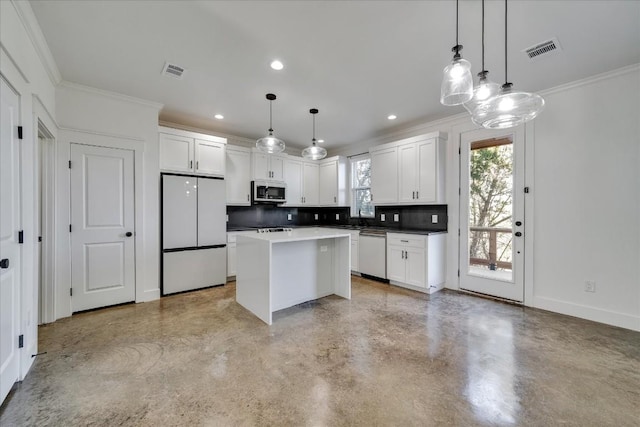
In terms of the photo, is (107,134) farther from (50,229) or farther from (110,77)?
(50,229)

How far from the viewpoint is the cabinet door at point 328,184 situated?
5656mm

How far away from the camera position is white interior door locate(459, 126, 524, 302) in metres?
Answer: 3.45

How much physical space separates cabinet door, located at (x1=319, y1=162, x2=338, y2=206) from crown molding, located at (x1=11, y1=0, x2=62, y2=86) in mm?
4252

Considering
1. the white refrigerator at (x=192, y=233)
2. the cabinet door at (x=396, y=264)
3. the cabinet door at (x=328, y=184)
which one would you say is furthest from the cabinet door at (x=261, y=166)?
the cabinet door at (x=396, y=264)

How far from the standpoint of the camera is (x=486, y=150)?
3770 millimetres

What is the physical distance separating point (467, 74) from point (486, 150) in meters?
2.59

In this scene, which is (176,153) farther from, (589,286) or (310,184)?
(589,286)

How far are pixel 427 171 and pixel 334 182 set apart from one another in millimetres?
2078

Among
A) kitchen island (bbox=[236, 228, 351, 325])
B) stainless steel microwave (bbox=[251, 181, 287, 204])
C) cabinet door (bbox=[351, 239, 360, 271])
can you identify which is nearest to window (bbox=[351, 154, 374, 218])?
cabinet door (bbox=[351, 239, 360, 271])

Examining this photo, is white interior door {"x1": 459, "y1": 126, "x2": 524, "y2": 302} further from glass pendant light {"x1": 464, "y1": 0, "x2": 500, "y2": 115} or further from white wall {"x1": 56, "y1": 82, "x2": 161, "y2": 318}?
white wall {"x1": 56, "y1": 82, "x2": 161, "y2": 318}

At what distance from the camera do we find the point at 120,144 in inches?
133

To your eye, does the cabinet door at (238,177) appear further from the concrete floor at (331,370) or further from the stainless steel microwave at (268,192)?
the concrete floor at (331,370)

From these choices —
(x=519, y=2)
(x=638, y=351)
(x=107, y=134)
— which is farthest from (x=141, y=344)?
(x=638, y=351)

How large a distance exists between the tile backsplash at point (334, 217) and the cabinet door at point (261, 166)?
28.1 inches
